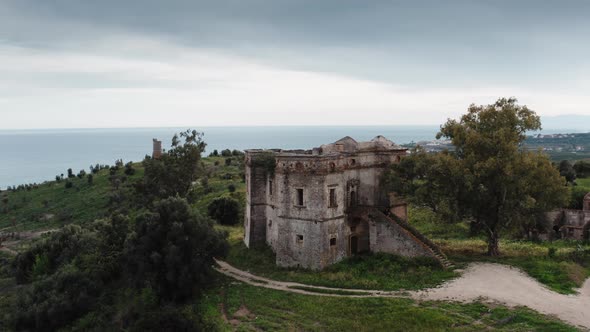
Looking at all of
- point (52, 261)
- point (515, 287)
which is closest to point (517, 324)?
point (515, 287)

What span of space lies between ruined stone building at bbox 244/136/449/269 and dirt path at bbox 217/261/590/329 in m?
2.83

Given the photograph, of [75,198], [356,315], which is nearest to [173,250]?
[356,315]

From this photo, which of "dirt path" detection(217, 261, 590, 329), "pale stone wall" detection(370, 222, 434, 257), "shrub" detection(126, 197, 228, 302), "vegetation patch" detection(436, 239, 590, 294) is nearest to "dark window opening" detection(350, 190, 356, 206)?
"pale stone wall" detection(370, 222, 434, 257)

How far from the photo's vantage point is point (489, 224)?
33.5m

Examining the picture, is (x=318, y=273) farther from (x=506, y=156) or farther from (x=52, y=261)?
(x=52, y=261)

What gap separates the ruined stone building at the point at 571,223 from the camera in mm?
40938

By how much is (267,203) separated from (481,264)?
622 inches

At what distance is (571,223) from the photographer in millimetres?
42312

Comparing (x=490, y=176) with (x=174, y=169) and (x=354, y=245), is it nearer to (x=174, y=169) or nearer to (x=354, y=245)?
(x=354, y=245)

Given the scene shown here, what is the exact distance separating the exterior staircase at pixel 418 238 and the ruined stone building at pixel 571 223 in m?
16.4

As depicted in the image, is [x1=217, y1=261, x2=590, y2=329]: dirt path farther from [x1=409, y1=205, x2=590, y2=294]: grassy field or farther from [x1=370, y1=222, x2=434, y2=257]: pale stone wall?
[x1=370, y1=222, x2=434, y2=257]: pale stone wall

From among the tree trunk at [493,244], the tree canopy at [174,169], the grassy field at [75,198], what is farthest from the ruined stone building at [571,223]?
the tree canopy at [174,169]

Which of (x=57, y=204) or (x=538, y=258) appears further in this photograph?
(x=57, y=204)

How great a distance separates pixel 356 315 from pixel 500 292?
8.30 m
